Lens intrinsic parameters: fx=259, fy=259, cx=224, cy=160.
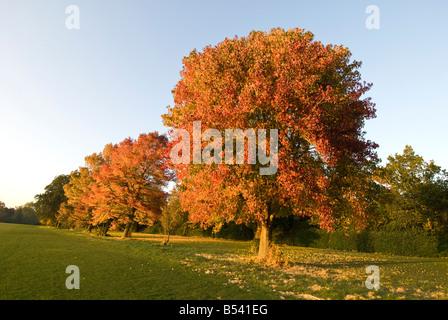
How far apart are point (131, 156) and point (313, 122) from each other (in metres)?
25.5

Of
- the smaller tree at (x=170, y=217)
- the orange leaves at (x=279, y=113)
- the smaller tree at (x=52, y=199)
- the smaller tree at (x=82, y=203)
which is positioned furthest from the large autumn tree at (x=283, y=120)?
the smaller tree at (x=52, y=199)

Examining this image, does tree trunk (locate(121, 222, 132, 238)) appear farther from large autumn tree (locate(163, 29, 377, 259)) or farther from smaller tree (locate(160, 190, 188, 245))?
large autumn tree (locate(163, 29, 377, 259))

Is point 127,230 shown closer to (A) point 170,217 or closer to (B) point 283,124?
(A) point 170,217

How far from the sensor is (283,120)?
11.8m

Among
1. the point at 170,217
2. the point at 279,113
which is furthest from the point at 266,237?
the point at 170,217

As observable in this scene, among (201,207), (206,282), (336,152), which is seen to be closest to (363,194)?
(336,152)

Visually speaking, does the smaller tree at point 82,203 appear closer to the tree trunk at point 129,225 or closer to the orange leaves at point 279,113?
the tree trunk at point 129,225

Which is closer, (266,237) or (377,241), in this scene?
(266,237)

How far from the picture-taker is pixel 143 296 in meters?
7.14

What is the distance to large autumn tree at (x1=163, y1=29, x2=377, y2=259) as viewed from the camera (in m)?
11.8

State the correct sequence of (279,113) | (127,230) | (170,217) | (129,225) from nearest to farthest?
(279,113)
(170,217)
(129,225)
(127,230)

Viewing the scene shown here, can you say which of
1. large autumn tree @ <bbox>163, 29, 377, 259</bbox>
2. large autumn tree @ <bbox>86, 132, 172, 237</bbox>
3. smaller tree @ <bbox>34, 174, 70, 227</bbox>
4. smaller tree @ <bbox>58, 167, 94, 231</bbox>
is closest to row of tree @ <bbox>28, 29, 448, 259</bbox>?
large autumn tree @ <bbox>163, 29, 377, 259</bbox>
